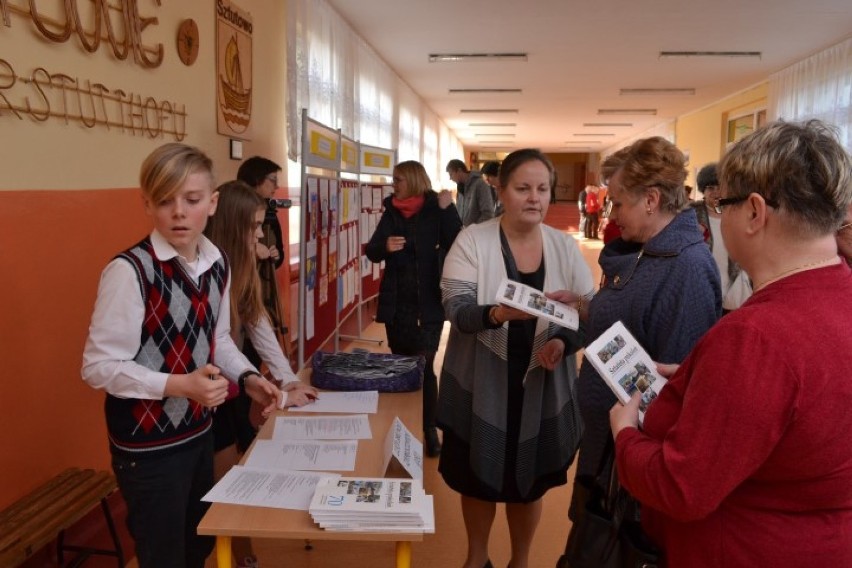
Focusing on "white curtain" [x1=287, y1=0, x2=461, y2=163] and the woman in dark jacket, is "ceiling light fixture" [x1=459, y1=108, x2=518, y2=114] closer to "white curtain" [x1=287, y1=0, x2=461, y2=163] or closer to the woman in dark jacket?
"white curtain" [x1=287, y1=0, x2=461, y2=163]

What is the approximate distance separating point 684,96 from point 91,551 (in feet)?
34.5

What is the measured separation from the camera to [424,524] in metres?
1.25

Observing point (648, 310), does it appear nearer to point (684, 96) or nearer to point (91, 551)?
point (91, 551)

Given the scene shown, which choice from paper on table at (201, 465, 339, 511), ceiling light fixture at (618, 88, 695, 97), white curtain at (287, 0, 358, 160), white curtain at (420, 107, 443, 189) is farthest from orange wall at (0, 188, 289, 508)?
white curtain at (420, 107, 443, 189)

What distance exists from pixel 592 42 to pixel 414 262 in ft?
14.7

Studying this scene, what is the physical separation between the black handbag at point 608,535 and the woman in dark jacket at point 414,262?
208cm

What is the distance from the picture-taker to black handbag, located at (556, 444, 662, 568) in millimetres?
1163

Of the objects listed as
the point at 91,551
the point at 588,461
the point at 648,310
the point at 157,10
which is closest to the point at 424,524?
the point at 588,461

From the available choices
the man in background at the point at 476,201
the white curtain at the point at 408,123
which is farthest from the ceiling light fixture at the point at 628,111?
the man in background at the point at 476,201

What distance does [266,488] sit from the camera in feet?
4.55

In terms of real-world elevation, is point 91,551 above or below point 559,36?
A: below

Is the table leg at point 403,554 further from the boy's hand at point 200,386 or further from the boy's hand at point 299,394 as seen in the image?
the boy's hand at point 299,394

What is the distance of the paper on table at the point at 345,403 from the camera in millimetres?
1863

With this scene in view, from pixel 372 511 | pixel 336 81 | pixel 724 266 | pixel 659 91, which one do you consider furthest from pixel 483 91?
pixel 372 511
